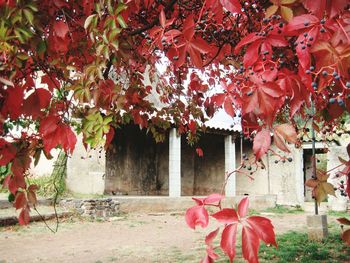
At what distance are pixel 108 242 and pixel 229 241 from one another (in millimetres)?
6335

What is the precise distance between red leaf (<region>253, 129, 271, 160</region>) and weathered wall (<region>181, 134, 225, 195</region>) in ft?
49.6

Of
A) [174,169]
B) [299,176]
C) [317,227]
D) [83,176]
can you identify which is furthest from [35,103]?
[299,176]

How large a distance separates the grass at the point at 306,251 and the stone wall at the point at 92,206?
509 centimetres

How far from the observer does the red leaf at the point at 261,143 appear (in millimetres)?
1171

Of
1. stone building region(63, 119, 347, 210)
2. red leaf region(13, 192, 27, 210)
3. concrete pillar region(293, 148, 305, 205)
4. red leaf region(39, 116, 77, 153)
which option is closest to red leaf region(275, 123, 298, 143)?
red leaf region(39, 116, 77, 153)

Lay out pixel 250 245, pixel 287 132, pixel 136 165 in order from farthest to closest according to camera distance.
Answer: pixel 136 165
pixel 287 132
pixel 250 245

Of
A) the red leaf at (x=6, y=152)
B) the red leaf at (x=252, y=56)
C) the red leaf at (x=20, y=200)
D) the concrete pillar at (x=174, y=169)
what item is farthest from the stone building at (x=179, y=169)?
the red leaf at (x=252, y=56)

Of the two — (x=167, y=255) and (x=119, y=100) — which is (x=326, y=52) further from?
(x=167, y=255)

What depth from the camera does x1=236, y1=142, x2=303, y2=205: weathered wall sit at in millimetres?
14789

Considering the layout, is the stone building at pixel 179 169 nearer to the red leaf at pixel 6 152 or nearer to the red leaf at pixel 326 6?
the red leaf at pixel 6 152

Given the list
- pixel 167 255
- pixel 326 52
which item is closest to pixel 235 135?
pixel 167 255

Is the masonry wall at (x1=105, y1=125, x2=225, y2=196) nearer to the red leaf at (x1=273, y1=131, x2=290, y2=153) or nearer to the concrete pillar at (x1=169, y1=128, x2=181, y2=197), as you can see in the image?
the concrete pillar at (x1=169, y1=128, x2=181, y2=197)

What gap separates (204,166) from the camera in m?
16.8

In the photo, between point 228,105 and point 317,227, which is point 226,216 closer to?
point 228,105
